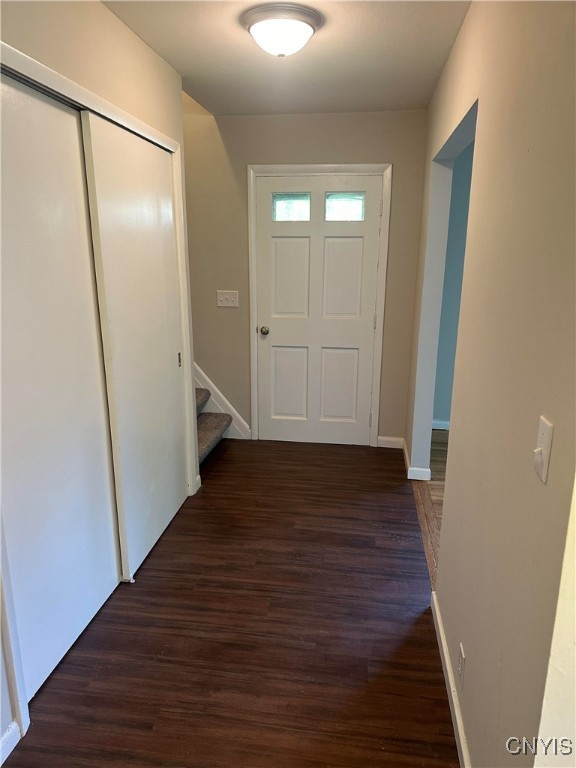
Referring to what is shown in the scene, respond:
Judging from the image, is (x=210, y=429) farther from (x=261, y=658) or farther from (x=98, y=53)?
(x=98, y=53)

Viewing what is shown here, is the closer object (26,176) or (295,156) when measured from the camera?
(26,176)

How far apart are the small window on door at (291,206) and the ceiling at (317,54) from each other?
0.54 m

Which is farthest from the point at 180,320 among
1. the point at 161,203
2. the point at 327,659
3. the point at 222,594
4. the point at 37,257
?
the point at 327,659

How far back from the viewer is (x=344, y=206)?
3584mm

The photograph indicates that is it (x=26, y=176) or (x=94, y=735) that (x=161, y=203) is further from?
(x=94, y=735)

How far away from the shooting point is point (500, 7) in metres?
1.36

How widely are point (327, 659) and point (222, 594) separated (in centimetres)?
59

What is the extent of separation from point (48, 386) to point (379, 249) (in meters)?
2.61

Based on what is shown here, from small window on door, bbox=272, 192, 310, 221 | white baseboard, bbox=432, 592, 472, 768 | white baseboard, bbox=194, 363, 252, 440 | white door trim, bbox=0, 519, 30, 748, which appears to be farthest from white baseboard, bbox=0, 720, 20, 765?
small window on door, bbox=272, 192, 310, 221

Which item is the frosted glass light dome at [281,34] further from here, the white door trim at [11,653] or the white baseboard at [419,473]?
the white baseboard at [419,473]

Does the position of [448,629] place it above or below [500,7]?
below

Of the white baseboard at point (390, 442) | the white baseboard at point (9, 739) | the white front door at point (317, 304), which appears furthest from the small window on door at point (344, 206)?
the white baseboard at point (9, 739)

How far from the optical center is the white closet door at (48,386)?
1516 mm

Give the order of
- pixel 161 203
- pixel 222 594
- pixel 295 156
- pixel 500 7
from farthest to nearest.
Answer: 1. pixel 295 156
2. pixel 161 203
3. pixel 222 594
4. pixel 500 7
